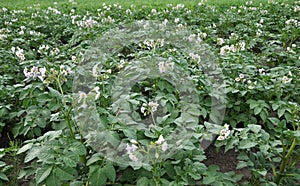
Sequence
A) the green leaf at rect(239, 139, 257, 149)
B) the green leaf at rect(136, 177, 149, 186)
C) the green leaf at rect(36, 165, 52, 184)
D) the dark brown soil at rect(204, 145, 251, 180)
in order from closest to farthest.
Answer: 1. the green leaf at rect(36, 165, 52, 184)
2. the green leaf at rect(136, 177, 149, 186)
3. the green leaf at rect(239, 139, 257, 149)
4. the dark brown soil at rect(204, 145, 251, 180)

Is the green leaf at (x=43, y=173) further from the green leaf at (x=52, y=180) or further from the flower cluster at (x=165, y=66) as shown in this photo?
the flower cluster at (x=165, y=66)

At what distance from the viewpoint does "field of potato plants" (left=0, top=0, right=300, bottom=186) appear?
183 cm

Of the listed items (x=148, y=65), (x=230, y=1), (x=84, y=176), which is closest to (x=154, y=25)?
(x=148, y=65)

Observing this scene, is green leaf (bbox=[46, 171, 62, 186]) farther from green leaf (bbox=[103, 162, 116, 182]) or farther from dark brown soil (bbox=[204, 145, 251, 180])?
dark brown soil (bbox=[204, 145, 251, 180])

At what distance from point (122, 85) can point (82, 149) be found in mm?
968

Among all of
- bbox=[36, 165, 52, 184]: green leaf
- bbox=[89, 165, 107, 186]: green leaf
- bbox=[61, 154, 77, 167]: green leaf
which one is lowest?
bbox=[89, 165, 107, 186]: green leaf

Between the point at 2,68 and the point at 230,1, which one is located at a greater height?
the point at 230,1

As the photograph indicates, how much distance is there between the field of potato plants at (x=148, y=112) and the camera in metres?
1.83

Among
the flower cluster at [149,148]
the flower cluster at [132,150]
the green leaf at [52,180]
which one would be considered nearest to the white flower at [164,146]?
the flower cluster at [149,148]

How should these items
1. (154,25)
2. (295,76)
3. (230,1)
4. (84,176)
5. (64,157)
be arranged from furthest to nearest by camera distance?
(230,1) < (154,25) < (295,76) < (84,176) < (64,157)

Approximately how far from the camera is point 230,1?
751cm

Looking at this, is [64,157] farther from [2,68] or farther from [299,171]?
[2,68]

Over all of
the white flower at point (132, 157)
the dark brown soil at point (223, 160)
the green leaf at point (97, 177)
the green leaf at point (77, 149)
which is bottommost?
the dark brown soil at point (223, 160)

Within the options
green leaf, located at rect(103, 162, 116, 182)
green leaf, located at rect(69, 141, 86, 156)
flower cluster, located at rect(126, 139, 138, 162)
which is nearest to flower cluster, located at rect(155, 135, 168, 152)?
flower cluster, located at rect(126, 139, 138, 162)
